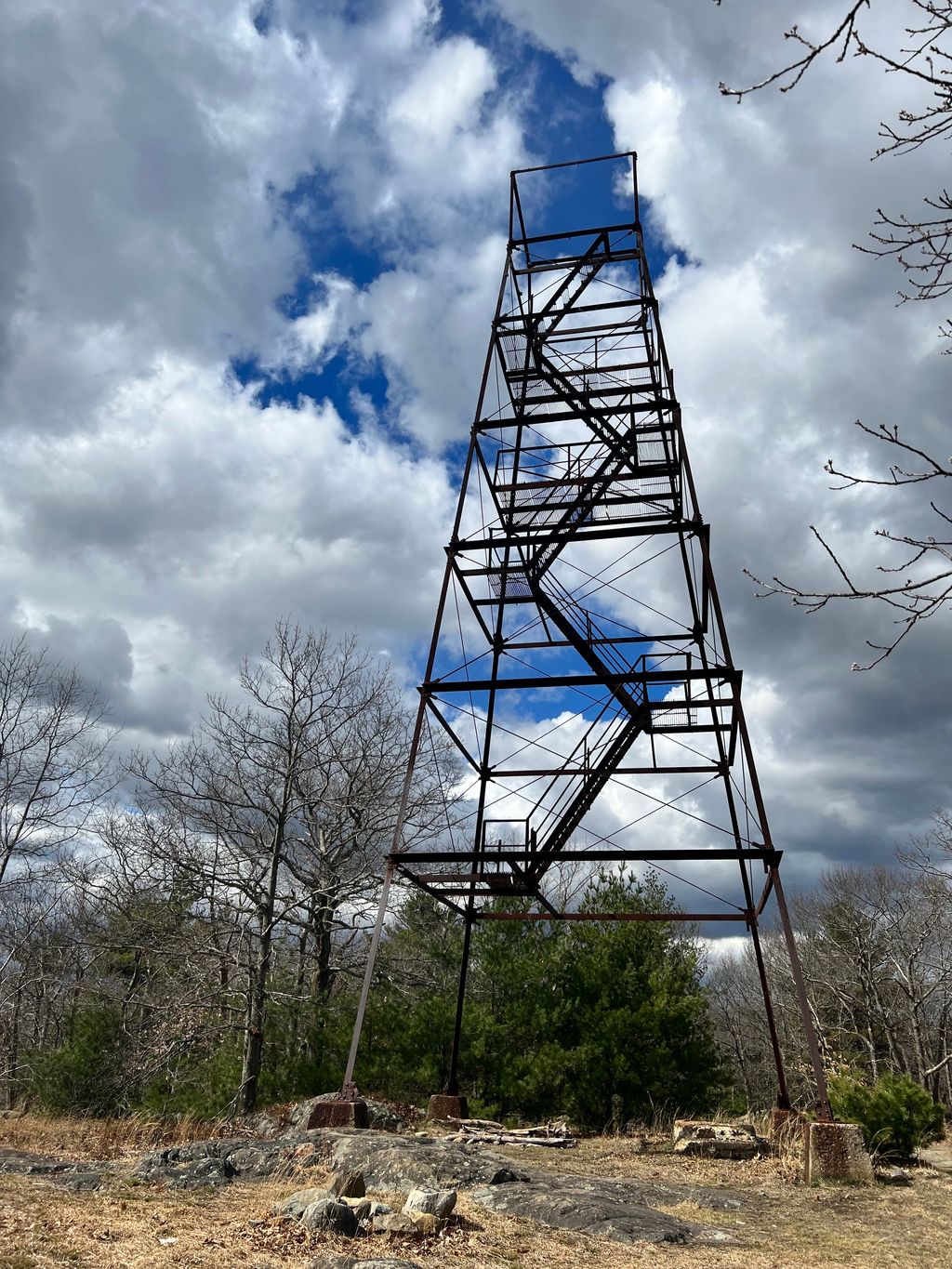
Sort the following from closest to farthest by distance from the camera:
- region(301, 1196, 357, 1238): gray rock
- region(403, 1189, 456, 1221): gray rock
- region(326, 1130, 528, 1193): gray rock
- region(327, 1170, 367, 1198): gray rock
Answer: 1. region(301, 1196, 357, 1238): gray rock
2. region(403, 1189, 456, 1221): gray rock
3. region(327, 1170, 367, 1198): gray rock
4. region(326, 1130, 528, 1193): gray rock

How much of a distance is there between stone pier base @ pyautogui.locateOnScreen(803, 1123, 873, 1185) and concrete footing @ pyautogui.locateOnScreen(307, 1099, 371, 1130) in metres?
5.70

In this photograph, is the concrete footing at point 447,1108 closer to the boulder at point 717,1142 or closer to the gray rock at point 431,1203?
the boulder at point 717,1142

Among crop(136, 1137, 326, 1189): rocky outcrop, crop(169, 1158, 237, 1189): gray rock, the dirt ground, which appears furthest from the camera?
crop(136, 1137, 326, 1189): rocky outcrop

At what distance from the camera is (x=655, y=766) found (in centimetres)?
1495

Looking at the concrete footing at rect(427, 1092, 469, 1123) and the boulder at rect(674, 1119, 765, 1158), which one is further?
the concrete footing at rect(427, 1092, 469, 1123)

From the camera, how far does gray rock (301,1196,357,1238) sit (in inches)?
272

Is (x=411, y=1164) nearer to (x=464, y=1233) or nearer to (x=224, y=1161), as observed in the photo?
(x=224, y=1161)

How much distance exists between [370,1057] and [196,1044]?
4.22 metres

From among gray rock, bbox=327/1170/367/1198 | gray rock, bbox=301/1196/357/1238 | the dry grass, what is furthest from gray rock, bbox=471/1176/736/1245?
the dry grass

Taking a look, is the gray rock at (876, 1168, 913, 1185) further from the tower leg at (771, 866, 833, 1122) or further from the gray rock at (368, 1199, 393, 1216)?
the gray rock at (368, 1199, 393, 1216)

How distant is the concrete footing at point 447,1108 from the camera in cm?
1511

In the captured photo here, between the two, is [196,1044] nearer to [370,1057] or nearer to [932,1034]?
[370,1057]

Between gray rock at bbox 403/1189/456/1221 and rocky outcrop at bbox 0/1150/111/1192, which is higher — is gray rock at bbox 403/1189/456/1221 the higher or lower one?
the higher one

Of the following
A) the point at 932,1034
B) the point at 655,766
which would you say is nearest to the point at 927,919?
the point at 932,1034
